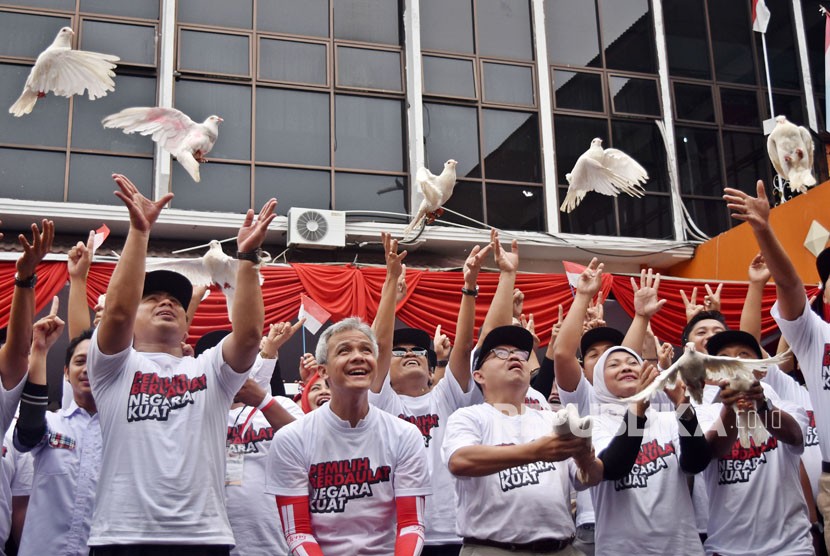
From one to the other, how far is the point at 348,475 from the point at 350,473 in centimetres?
1

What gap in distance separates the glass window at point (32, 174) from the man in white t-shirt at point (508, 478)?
710 centimetres

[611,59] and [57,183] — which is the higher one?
[611,59]

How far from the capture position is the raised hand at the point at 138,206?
9.75 ft

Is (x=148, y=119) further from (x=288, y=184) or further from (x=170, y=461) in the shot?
(x=288, y=184)

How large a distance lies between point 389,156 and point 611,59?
350cm

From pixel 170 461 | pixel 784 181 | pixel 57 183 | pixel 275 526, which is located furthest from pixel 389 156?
pixel 170 461

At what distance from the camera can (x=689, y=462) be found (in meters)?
→ 3.46

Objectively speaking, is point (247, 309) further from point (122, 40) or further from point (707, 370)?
point (122, 40)

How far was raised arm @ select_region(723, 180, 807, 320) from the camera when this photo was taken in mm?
3439

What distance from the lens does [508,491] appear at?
10.4 ft

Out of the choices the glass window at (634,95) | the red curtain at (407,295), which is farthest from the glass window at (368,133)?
the glass window at (634,95)

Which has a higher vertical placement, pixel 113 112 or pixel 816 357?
pixel 113 112

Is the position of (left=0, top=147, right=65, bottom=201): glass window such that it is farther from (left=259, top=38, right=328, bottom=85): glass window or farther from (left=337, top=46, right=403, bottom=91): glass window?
(left=337, top=46, right=403, bottom=91): glass window

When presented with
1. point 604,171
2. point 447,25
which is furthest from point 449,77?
point 604,171
